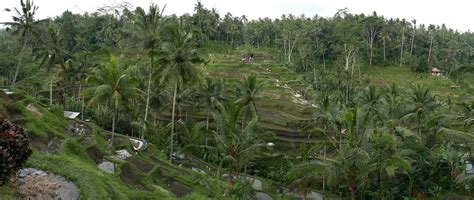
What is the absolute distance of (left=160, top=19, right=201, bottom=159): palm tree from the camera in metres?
29.1

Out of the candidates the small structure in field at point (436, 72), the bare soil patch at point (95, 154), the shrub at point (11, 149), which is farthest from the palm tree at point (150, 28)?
the small structure in field at point (436, 72)

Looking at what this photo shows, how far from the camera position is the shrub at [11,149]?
1038 centimetres

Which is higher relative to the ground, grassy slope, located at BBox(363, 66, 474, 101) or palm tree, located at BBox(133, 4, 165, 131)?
palm tree, located at BBox(133, 4, 165, 131)

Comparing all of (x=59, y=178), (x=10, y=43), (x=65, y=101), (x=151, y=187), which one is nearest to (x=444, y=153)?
(x=151, y=187)

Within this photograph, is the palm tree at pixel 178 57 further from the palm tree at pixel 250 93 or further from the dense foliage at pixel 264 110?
the palm tree at pixel 250 93

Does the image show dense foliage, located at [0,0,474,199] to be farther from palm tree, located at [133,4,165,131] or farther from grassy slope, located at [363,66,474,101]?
grassy slope, located at [363,66,474,101]

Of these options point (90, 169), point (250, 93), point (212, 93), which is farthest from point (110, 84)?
point (212, 93)

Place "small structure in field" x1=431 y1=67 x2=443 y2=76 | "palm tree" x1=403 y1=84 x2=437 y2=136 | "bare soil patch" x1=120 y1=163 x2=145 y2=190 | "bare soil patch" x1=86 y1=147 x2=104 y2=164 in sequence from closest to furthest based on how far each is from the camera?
1. "bare soil patch" x1=120 y1=163 x2=145 y2=190
2. "bare soil patch" x1=86 y1=147 x2=104 y2=164
3. "palm tree" x1=403 y1=84 x2=437 y2=136
4. "small structure in field" x1=431 y1=67 x2=443 y2=76

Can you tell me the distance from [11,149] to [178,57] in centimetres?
1877

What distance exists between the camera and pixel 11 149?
35.0ft

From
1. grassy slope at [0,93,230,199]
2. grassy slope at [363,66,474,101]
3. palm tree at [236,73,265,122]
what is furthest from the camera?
grassy slope at [363,66,474,101]

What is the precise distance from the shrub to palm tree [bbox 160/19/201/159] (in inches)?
712

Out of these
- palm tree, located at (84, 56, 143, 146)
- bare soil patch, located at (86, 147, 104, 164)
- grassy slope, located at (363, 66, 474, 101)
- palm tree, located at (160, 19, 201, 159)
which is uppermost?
palm tree, located at (160, 19, 201, 159)

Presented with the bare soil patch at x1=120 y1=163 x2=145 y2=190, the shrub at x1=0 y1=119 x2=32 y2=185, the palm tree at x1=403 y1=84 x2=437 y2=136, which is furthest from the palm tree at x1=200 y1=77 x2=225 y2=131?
the shrub at x1=0 y1=119 x2=32 y2=185
